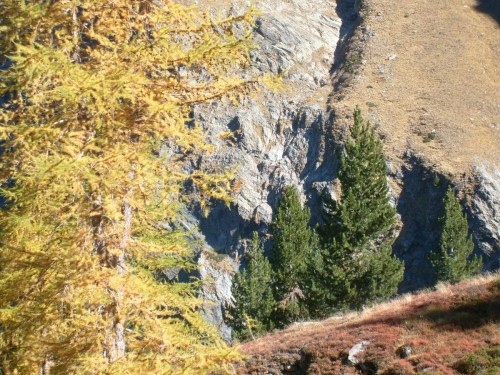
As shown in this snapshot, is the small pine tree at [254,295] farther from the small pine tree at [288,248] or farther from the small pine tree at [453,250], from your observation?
the small pine tree at [453,250]

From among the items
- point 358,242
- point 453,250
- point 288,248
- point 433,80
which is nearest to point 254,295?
point 288,248

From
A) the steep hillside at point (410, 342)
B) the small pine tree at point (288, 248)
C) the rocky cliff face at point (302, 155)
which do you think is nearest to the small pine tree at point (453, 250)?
the small pine tree at point (288, 248)

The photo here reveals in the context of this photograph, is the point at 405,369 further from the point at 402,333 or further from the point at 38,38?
the point at 38,38

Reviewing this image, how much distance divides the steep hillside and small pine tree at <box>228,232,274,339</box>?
14792mm

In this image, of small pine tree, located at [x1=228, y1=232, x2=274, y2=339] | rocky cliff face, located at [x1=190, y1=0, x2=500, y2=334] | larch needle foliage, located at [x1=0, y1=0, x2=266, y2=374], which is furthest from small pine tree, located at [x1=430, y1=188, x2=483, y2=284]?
larch needle foliage, located at [x1=0, y1=0, x2=266, y2=374]

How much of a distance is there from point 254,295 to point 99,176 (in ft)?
92.7

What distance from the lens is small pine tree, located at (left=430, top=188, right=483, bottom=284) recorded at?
38.4 meters

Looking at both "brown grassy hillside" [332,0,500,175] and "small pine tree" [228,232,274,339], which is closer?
"small pine tree" [228,232,274,339]

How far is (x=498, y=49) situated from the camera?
83.8 meters

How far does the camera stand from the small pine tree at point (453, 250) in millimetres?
38406

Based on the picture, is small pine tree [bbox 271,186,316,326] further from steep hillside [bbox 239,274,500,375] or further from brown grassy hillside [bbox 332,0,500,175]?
brown grassy hillside [bbox 332,0,500,175]

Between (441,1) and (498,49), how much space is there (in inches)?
632

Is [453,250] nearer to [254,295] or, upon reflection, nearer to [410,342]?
[254,295]

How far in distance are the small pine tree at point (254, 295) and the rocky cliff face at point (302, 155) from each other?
73.9 feet
